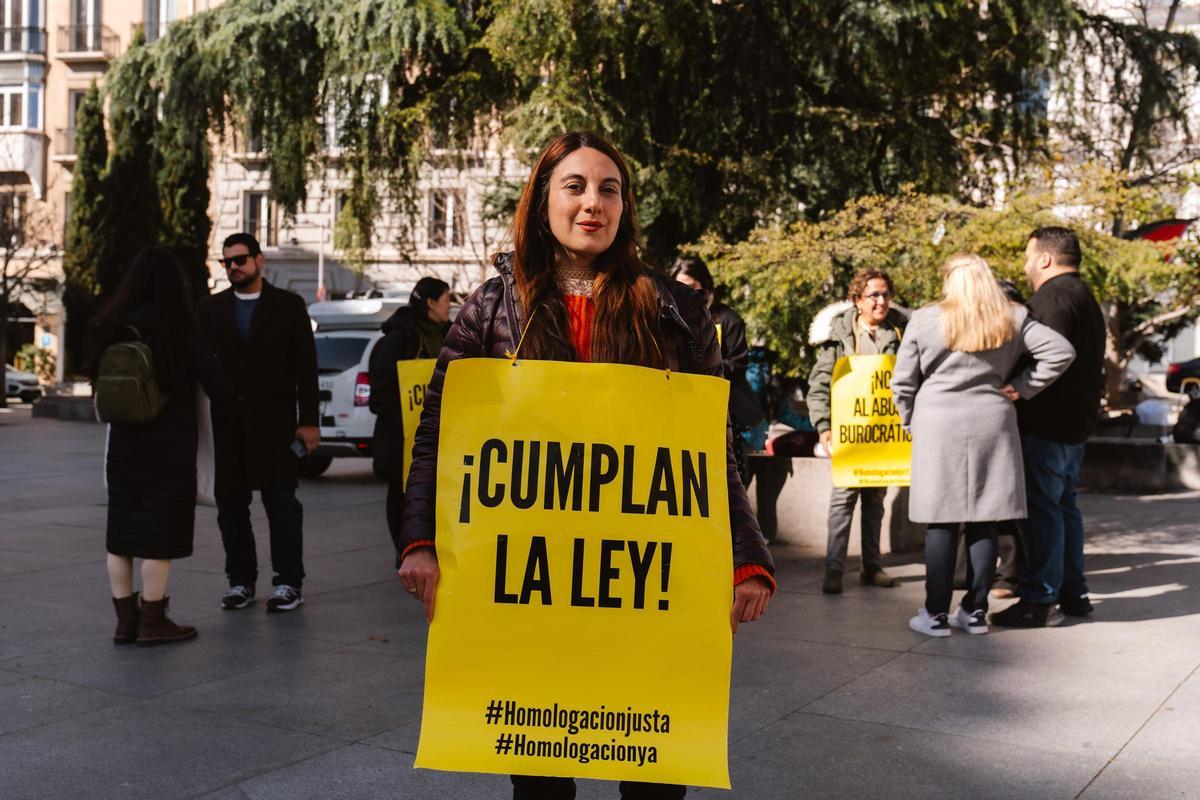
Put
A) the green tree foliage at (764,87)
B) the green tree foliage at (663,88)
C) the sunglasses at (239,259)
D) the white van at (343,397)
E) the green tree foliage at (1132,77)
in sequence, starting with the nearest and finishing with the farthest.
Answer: the sunglasses at (239,259), the green tree foliage at (764,87), the green tree foliage at (663,88), the green tree foliage at (1132,77), the white van at (343,397)

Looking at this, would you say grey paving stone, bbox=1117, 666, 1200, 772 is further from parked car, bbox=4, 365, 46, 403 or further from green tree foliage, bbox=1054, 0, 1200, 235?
parked car, bbox=4, 365, 46, 403

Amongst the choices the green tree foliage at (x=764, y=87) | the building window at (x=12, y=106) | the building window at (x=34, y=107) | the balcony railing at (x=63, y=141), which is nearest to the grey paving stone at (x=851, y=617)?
the green tree foliage at (x=764, y=87)

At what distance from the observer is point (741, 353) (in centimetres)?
652

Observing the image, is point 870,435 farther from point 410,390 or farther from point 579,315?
point 579,315

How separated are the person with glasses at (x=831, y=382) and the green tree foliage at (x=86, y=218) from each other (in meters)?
35.6

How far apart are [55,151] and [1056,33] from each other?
40.1m

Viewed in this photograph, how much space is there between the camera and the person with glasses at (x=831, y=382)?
7.01 metres

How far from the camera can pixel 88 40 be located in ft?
145

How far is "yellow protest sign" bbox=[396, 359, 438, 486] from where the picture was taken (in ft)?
20.3

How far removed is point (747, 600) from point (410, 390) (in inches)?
153

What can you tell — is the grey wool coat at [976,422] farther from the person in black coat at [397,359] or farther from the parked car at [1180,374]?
the parked car at [1180,374]

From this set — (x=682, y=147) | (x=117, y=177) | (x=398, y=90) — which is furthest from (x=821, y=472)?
(x=117, y=177)

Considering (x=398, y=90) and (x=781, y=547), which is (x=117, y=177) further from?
(x=781, y=547)

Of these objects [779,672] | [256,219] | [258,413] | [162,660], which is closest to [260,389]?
[258,413]
